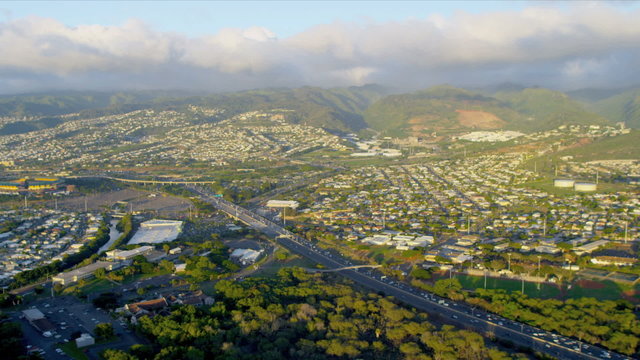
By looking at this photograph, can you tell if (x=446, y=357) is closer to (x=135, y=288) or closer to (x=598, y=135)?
(x=135, y=288)

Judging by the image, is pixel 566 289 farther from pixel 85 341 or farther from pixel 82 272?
pixel 82 272

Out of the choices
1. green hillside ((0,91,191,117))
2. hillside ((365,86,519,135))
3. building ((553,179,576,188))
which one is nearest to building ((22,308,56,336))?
building ((553,179,576,188))

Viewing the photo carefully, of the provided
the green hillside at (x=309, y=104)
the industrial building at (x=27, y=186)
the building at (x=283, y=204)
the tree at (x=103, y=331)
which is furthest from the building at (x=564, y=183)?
the green hillside at (x=309, y=104)

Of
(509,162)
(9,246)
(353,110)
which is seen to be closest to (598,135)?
(509,162)

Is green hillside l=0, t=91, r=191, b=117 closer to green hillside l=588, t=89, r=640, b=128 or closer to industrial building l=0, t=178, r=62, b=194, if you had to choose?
industrial building l=0, t=178, r=62, b=194

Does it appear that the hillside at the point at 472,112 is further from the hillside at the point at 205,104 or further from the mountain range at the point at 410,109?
the hillside at the point at 205,104
